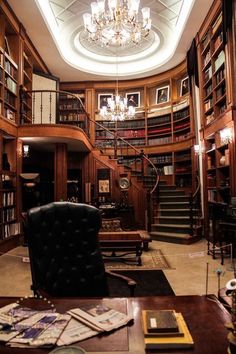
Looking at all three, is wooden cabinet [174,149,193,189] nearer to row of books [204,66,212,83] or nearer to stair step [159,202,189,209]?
stair step [159,202,189,209]

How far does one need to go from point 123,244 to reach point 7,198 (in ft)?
8.98

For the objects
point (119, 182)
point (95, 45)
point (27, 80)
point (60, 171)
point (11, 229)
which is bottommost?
point (11, 229)

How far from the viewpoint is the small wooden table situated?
466cm

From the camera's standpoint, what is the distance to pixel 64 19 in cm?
680

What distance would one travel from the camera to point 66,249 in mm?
2057

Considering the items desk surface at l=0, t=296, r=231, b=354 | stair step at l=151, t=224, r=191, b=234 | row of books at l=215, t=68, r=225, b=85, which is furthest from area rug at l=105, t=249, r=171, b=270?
row of books at l=215, t=68, r=225, b=85

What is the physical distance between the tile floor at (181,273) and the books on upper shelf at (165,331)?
5.53 feet

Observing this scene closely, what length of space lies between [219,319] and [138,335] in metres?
0.39

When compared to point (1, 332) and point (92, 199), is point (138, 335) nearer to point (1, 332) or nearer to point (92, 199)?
point (1, 332)

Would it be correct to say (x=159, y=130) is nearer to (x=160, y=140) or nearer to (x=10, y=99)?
(x=160, y=140)

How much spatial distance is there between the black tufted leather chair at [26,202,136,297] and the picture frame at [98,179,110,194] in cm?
623

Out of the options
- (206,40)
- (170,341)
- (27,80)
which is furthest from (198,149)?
(170,341)

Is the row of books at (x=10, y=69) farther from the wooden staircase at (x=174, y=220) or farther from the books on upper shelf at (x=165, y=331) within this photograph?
the books on upper shelf at (x=165, y=331)

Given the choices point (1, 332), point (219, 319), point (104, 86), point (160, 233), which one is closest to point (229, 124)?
point (160, 233)
